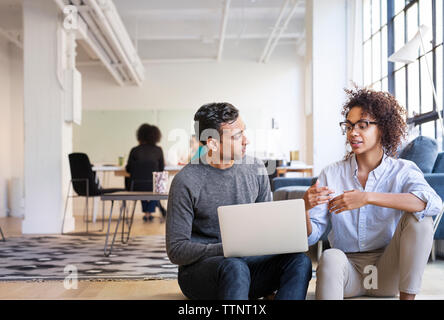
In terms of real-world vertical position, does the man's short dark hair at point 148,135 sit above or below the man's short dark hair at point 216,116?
above

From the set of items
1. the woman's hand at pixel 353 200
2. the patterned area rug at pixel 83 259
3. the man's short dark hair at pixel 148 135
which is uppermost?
the man's short dark hair at pixel 148 135

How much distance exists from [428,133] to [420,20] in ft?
3.50

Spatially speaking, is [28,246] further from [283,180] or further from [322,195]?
[322,195]

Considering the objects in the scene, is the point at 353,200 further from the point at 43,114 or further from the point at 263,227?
the point at 43,114

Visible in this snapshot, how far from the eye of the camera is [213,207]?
219 cm

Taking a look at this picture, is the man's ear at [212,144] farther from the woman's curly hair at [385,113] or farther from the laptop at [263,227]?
the woman's curly hair at [385,113]

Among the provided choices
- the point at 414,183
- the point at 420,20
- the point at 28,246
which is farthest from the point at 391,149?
the point at 28,246

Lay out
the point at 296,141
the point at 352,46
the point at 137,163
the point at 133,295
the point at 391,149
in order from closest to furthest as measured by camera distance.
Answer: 1. the point at 391,149
2. the point at 133,295
3. the point at 352,46
4. the point at 137,163
5. the point at 296,141

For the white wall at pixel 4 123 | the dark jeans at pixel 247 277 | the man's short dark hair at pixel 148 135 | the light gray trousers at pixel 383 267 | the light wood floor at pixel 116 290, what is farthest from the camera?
the white wall at pixel 4 123

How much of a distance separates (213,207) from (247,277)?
0.38 metres

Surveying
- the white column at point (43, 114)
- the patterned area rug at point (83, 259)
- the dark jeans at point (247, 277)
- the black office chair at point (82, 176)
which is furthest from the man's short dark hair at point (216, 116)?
the white column at point (43, 114)

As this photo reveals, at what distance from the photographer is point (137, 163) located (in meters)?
7.38

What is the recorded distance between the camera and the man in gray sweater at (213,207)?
2057 millimetres

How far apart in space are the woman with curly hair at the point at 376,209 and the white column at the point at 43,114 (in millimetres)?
5179
